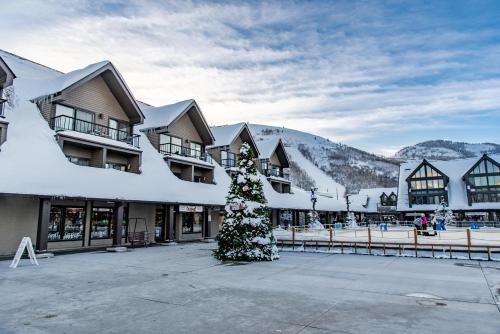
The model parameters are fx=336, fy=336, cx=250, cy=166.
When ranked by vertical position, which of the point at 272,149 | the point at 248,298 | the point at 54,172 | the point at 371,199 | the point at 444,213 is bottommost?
the point at 248,298

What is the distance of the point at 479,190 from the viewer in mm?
55219

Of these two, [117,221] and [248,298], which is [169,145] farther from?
[248,298]

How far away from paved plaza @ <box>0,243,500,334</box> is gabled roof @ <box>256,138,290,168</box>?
2786 centimetres

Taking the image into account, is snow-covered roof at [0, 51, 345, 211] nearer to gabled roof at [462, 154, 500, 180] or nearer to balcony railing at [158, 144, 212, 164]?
balcony railing at [158, 144, 212, 164]

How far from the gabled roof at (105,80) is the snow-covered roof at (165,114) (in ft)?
8.69

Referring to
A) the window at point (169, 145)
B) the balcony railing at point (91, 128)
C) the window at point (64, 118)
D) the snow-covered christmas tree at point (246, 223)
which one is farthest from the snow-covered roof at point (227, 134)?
the snow-covered christmas tree at point (246, 223)

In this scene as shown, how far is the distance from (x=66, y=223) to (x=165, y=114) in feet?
42.2

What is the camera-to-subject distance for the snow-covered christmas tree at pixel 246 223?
1552cm

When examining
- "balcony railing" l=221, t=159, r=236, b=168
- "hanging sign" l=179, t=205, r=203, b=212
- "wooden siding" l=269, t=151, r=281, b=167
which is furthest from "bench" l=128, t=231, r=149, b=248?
"wooden siding" l=269, t=151, r=281, b=167

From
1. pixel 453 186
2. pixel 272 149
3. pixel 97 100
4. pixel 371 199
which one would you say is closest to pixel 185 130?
pixel 97 100

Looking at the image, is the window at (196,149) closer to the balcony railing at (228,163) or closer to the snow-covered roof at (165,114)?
the snow-covered roof at (165,114)

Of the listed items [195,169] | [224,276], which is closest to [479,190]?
[195,169]

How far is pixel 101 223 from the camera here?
2184cm

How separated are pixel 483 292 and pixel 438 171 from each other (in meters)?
57.3
